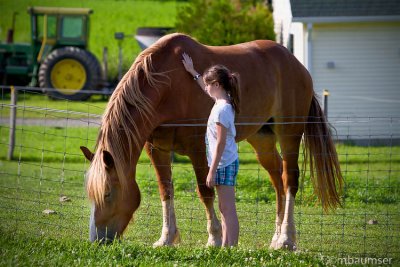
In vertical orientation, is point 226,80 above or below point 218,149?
above

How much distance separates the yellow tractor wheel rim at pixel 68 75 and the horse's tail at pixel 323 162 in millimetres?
16661

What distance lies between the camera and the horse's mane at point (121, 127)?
19.7ft

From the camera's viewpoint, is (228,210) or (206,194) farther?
(206,194)

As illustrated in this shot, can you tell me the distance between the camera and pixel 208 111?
23.5 ft

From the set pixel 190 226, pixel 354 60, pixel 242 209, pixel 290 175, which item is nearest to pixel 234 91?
pixel 290 175

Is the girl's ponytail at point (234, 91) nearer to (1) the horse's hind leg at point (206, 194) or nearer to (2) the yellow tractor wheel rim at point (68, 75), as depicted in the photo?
(1) the horse's hind leg at point (206, 194)

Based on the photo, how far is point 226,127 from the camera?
5.89 metres

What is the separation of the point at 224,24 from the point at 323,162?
12.6m

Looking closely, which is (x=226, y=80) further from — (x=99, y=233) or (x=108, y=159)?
(x=99, y=233)

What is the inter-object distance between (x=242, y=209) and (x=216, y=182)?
130 inches

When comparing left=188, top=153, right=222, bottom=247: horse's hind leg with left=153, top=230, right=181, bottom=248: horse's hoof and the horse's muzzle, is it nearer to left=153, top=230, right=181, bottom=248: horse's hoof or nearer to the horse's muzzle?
left=153, top=230, right=181, bottom=248: horse's hoof

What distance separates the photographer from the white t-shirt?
5897 millimetres

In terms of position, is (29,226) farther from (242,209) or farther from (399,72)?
(399,72)

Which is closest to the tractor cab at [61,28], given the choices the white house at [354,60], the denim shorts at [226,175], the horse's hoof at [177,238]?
the white house at [354,60]
